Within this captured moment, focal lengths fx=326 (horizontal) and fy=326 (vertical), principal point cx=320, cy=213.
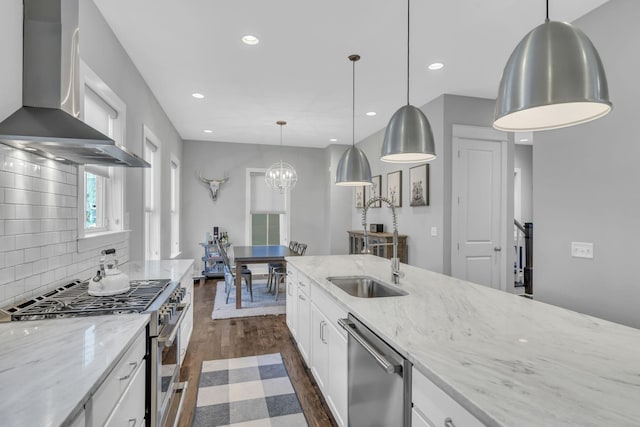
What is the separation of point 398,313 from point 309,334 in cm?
127

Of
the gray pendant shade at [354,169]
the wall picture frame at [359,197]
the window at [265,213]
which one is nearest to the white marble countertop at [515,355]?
the gray pendant shade at [354,169]

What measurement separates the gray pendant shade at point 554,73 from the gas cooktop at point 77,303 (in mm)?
1793

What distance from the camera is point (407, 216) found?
5023mm

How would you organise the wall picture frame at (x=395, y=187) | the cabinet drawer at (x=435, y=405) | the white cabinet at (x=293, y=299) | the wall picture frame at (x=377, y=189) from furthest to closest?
1. the wall picture frame at (x=377, y=189)
2. the wall picture frame at (x=395, y=187)
3. the white cabinet at (x=293, y=299)
4. the cabinet drawer at (x=435, y=405)

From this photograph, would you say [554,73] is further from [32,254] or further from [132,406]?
[32,254]

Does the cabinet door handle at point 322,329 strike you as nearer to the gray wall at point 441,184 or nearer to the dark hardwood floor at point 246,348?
the dark hardwood floor at point 246,348

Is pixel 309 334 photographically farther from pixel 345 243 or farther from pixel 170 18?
pixel 345 243

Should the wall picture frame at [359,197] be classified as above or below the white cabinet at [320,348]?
above

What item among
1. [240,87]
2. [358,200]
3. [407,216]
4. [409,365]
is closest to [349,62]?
[240,87]

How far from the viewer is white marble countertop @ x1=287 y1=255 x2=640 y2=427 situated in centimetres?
78

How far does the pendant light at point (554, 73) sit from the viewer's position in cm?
95

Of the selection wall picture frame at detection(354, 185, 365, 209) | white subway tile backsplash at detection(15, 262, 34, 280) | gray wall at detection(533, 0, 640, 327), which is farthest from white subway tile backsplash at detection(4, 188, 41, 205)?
wall picture frame at detection(354, 185, 365, 209)

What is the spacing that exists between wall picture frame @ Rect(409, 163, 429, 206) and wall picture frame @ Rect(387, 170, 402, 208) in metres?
0.36

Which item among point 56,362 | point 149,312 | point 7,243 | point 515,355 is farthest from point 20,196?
point 515,355
